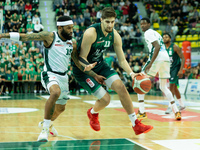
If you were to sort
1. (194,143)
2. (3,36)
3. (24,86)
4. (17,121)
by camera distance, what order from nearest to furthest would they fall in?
(3,36) → (194,143) → (17,121) → (24,86)

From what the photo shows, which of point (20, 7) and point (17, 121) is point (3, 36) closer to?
point (17, 121)

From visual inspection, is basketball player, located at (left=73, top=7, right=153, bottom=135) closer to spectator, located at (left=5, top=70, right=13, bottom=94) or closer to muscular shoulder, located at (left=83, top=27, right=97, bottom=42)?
muscular shoulder, located at (left=83, top=27, right=97, bottom=42)

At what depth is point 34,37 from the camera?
4.21 metres

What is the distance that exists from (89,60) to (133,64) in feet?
41.3

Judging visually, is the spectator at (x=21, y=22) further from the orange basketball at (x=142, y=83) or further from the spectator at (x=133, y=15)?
the orange basketball at (x=142, y=83)

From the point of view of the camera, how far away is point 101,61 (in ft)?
16.4

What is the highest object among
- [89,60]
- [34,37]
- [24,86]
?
[34,37]

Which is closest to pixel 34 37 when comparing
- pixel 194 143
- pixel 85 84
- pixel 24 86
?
pixel 85 84

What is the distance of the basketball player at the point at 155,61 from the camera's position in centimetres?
653

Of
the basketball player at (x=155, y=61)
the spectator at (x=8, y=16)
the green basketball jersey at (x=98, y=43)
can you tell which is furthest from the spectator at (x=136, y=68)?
the green basketball jersey at (x=98, y=43)

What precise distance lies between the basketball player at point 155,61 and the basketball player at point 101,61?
1762 millimetres

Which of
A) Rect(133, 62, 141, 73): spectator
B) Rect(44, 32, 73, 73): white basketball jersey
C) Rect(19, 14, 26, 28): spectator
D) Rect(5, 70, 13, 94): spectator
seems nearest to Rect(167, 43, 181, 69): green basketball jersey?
Rect(44, 32, 73, 73): white basketball jersey

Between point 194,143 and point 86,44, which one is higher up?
point 86,44

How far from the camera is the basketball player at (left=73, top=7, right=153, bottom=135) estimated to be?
180 inches
